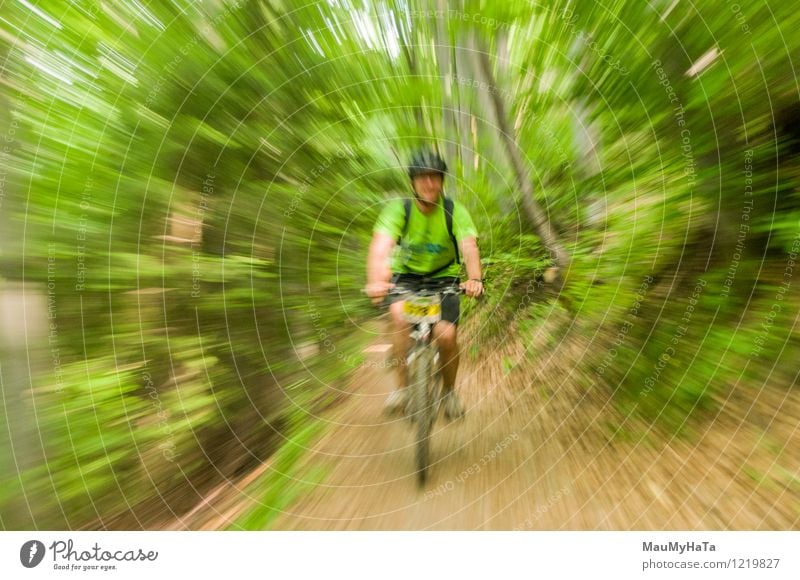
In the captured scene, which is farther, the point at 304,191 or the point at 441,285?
the point at 441,285

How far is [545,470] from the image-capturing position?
1893 mm

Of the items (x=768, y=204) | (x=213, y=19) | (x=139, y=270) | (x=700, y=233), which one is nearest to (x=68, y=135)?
(x=139, y=270)

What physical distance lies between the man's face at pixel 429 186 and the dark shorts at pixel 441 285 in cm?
41

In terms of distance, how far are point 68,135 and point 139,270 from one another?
549 mm

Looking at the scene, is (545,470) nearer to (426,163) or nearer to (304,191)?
(426,163)

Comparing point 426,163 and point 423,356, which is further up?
point 426,163

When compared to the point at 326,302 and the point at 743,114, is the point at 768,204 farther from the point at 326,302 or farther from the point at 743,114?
the point at 326,302

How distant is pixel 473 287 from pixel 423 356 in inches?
17.7

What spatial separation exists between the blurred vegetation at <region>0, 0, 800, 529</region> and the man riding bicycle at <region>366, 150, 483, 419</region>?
89 mm

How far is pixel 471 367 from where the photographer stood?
2090 mm

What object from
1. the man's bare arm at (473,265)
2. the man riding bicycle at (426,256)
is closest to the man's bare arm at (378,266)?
the man riding bicycle at (426,256)

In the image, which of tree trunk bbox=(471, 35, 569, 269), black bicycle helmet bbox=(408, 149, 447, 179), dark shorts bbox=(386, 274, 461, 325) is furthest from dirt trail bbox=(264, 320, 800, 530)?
black bicycle helmet bbox=(408, 149, 447, 179)

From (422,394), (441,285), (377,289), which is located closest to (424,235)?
(441,285)

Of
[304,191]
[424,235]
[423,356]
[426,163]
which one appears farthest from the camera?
[423,356]
